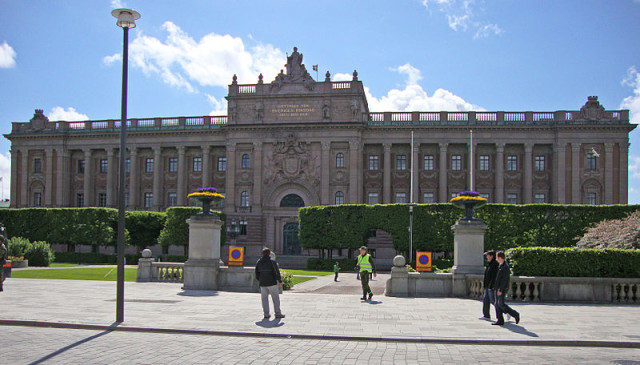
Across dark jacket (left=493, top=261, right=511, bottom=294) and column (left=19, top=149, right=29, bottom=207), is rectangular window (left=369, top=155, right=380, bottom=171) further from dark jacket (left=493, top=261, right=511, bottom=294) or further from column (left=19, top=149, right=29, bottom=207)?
dark jacket (left=493, top=261, right=511, bottom=294)

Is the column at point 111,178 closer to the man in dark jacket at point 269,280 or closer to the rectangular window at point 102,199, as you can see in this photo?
the rectangular window at point 102,199

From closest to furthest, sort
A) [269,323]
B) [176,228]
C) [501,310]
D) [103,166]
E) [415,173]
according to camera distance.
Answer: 1. [269,323]
2. [501,310]
3. [176,228]
4. [415,173]
5. [103,166]

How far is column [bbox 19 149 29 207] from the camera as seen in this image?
78.3 metres

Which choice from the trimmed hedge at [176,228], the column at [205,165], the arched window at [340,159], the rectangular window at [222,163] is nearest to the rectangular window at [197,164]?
the column at [205,165]

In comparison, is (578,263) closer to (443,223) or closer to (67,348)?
(67,348)

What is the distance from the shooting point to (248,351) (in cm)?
1183

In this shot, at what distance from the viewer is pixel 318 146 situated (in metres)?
69.9

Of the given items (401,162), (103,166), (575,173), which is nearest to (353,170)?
(401,162)

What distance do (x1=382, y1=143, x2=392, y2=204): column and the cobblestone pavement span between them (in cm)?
5736

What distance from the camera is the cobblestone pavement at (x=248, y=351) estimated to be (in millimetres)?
10875

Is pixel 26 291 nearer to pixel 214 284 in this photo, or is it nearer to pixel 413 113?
pixel 214 284

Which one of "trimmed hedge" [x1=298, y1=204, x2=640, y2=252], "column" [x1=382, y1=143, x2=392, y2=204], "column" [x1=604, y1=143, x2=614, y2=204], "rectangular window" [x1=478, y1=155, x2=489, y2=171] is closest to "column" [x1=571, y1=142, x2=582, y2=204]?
"column" [x1=604, y1=143, x2=614, y2=204]

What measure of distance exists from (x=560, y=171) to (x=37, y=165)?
67.5m

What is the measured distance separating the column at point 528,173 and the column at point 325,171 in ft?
75.0
